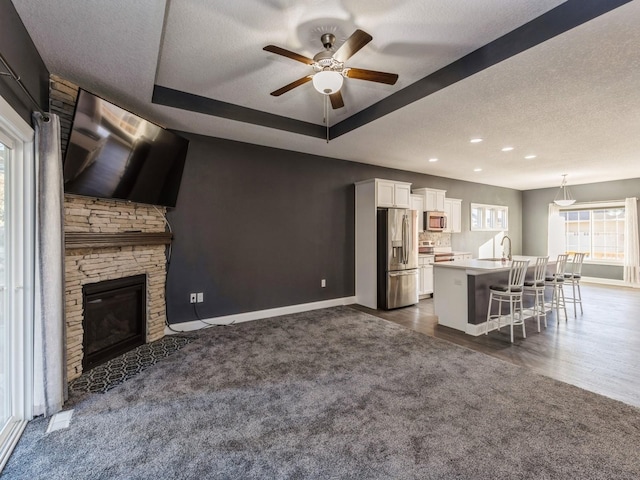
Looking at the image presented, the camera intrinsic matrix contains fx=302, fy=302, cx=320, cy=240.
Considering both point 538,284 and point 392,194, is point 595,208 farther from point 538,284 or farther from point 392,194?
point 392,194

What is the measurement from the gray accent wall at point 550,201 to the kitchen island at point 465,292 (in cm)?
542

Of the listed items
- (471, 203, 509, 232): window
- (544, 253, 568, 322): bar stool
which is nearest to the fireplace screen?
(544, 253, 568, 322): bar stool

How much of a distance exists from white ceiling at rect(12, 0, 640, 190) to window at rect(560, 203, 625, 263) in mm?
4426

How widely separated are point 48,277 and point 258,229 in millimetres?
2672

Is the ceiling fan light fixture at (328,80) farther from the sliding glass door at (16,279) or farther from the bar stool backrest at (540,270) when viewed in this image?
the bar stool backrest at (540,270)

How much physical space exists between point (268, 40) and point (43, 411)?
3.30 metres

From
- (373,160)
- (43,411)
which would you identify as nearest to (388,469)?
(43,411)

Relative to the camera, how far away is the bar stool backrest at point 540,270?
4190 millimetres

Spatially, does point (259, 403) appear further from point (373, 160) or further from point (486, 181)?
point (486, 181)

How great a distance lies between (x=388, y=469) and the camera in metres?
1.70

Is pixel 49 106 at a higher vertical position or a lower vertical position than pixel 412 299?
higher

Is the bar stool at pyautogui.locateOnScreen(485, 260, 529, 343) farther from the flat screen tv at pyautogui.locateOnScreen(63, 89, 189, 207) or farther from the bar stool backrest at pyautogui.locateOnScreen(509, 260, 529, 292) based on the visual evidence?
the flat screen tv at pyautogui.locateOnScreen(63, 89, 189, 207)

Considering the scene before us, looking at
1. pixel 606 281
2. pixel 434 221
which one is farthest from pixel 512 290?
pixel 606 281

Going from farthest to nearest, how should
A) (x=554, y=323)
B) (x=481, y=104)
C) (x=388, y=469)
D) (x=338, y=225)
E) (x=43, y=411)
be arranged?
1. (x=338, y=225)
2. (x=554, y=323)
3. (x=481, y=104)
4. (x=43, y=411)
5. (x=388, y=469)
